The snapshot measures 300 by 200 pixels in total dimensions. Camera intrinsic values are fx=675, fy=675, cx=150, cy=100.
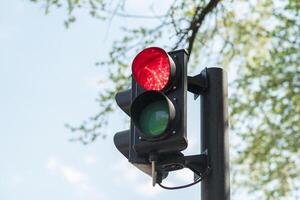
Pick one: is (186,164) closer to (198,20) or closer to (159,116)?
(159,116)

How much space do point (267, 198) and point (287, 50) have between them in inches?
92.5

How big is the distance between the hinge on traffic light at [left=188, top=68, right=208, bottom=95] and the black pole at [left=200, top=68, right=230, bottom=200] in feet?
0.07

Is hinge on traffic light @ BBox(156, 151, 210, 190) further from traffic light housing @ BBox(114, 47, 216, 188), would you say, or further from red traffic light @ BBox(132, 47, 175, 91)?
red traffic light @ BBox(132, 47, 175, 91)

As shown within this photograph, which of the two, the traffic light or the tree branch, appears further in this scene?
the tree branch

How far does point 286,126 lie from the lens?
1062 cm

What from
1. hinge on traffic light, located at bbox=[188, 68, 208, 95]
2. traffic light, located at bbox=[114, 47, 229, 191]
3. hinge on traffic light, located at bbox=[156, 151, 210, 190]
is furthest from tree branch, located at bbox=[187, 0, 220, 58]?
hinge on traffic light, located at bbox=[156, 151, 210, 190]

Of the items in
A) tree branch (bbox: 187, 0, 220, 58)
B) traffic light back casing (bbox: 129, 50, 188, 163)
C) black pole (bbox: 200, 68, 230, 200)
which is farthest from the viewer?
tree branch (bbox: 187, 0, 220, 58)

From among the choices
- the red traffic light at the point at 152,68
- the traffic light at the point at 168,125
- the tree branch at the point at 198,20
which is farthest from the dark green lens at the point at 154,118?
the tree branch at the point at 198,20

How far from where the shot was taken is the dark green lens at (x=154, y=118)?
124 inches

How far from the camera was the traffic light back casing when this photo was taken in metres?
3.12

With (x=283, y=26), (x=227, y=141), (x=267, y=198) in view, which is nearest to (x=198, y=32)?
(x=283, y=26)

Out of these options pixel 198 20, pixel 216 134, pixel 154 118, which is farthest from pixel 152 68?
pixel 198 20

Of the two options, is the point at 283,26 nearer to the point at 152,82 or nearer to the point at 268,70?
the point at 268,70

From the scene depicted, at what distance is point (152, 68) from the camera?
333cm
